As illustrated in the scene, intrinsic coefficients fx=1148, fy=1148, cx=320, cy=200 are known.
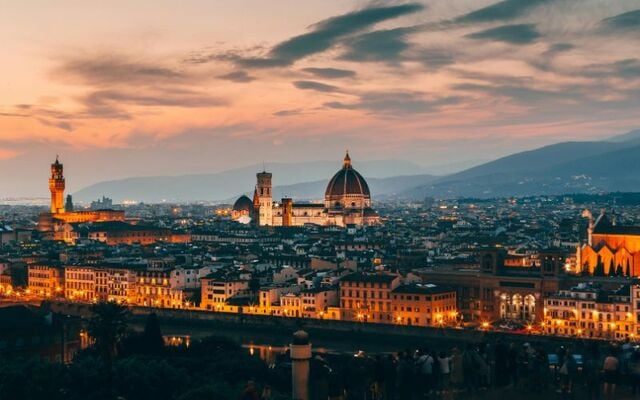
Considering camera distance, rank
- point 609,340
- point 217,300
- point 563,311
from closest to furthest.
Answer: point 609,340
point 563,311
point 217,300

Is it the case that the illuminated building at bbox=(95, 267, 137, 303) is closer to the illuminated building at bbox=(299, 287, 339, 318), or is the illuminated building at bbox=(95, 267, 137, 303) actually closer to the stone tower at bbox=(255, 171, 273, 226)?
the illuminated building at bbox=(299, 287, 339, 318)

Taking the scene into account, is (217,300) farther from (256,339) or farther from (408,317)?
(408,317)

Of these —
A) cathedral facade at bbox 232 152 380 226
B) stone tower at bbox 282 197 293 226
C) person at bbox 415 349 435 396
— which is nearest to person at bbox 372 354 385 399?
person at bbox 415 349 435 396

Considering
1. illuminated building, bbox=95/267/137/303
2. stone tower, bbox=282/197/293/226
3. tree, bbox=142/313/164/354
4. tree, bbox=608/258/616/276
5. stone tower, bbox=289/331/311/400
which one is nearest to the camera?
stone tower, bbox=289/331/311/400

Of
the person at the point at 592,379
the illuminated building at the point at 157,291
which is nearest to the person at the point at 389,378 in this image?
the person at the point at 592,379

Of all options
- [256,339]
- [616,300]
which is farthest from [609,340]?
Result: [256,339]

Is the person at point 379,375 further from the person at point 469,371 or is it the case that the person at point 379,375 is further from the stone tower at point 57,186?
the stone tower at point 57,186
